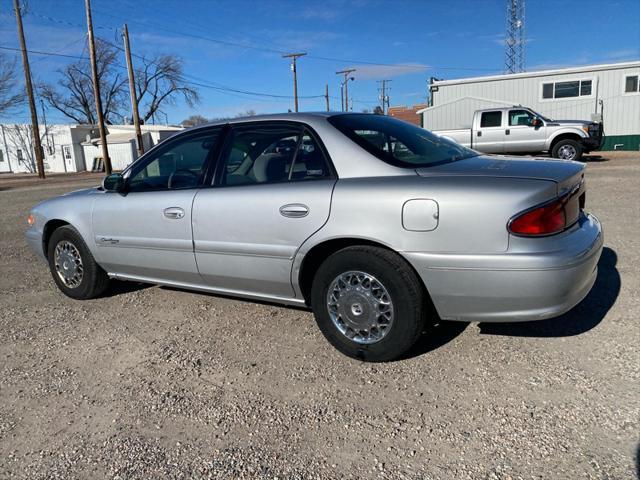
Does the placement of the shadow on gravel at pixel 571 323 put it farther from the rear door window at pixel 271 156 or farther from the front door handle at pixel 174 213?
the front door handle at pixel 174 213

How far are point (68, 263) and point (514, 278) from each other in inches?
158

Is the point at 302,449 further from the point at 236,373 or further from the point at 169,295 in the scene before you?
the point at 169,295

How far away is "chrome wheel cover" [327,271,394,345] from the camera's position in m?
3.08

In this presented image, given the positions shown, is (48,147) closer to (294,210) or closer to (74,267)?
(74,267)

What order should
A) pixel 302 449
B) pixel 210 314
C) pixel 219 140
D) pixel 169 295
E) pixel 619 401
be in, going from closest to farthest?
pixel 302 449 < pixel 619 401 < pixel 219 140 < pixel 210 314 < pixel 169 295

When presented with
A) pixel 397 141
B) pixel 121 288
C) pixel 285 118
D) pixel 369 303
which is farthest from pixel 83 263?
pixel 397 141

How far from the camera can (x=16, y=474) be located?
233 centimetres

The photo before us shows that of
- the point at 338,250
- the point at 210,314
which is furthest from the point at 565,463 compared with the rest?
the point at 210,314

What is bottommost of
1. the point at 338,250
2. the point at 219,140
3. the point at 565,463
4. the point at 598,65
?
the point at 565,463

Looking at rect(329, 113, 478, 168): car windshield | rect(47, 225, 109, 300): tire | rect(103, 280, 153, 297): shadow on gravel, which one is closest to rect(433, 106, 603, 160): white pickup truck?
rect(329, 113, 478, 168): car windshield

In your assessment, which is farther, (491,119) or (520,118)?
(491,119)

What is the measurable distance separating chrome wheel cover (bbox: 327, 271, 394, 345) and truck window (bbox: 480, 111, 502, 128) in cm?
1469

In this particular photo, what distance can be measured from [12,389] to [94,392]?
56 cm

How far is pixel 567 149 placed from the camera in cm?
1532
